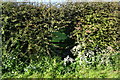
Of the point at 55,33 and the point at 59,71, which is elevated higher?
the point at 55,33

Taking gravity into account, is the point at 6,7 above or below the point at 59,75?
above

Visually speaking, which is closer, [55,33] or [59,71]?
[59,71]

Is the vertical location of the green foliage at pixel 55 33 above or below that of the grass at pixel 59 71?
above

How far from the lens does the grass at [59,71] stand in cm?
425

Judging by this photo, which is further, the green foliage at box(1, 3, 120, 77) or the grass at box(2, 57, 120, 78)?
the green foliage at box(1, 3, 120, 77)

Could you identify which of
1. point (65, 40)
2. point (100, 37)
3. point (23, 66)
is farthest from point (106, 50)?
point (23, 66)

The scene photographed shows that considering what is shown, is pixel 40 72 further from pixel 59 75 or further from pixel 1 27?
pixel 1 27

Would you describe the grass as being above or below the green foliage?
below

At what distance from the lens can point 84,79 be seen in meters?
4.08

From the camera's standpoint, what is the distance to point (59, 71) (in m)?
4.41

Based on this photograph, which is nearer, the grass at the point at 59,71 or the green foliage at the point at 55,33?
the grass at the point at 59,71

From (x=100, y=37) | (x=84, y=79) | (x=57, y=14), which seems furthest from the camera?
(x=100, y=37)

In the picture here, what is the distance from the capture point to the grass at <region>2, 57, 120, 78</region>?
4250 millimetres

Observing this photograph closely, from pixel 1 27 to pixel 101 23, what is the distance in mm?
3085
